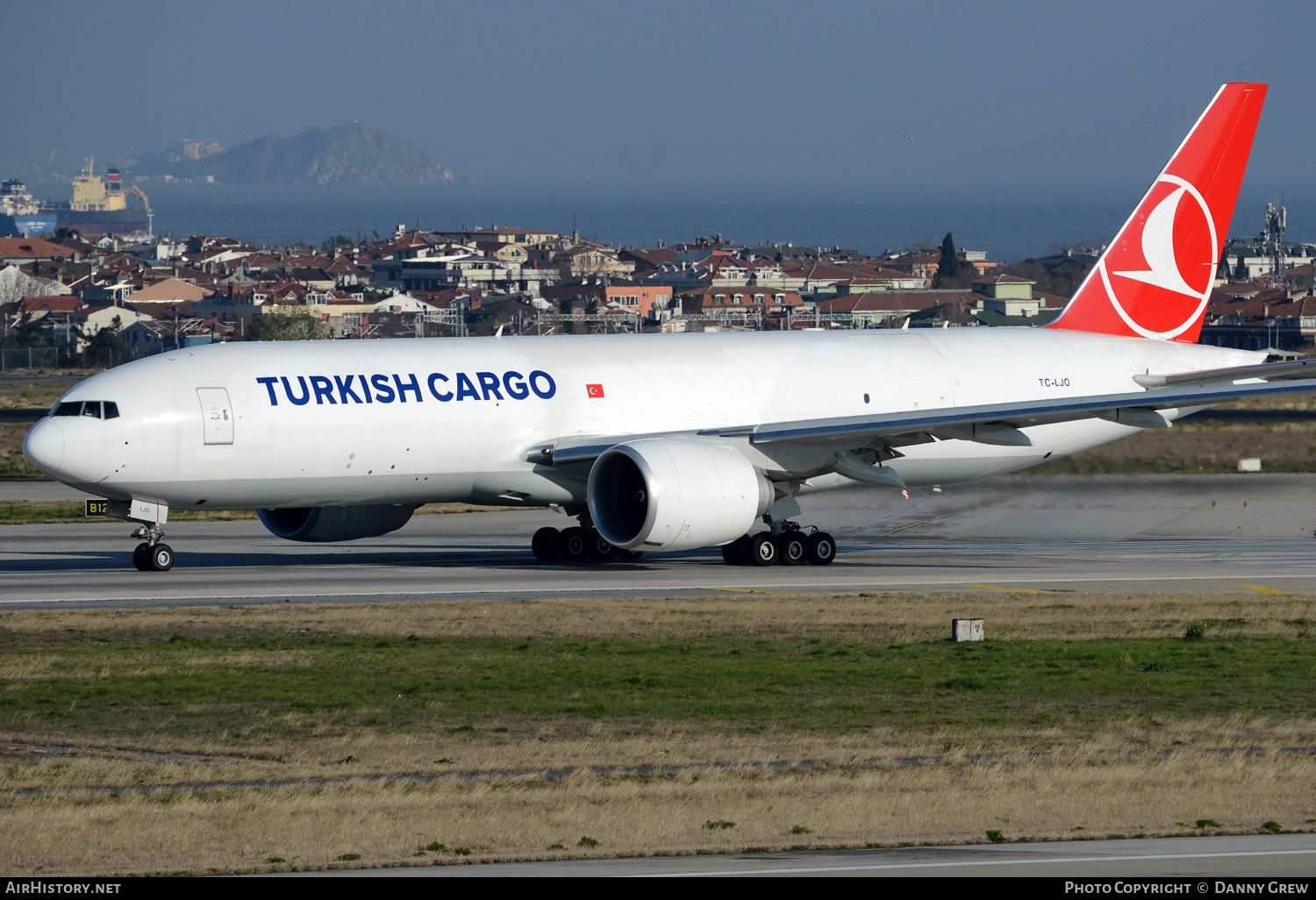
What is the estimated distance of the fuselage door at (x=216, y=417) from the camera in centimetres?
3031

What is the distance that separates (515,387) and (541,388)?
560mm

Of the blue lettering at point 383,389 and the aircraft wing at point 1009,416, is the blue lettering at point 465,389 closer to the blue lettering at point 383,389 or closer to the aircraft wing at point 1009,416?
the blue lettering at point 383,389

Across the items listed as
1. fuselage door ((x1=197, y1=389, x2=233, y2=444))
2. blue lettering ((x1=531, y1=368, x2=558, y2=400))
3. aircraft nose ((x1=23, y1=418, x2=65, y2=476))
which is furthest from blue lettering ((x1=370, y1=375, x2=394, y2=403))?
aircraft nose ((x1=23, y1=418, x2=65, y2=476))

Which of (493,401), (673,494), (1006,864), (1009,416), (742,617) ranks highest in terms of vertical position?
Result: (493,401)

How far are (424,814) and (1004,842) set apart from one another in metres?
4.98

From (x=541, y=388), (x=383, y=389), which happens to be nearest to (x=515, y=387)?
(x=541, y=388)

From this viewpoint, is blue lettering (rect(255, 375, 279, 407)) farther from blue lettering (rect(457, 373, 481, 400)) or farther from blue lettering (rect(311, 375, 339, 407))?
blue lettering (rect(457, 373, 481, 400))

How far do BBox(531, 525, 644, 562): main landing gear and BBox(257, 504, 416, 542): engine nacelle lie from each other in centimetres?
298

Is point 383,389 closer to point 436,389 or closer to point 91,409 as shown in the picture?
point 436,389

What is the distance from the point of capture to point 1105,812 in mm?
14352

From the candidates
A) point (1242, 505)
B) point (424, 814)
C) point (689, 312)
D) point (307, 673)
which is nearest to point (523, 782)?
point (424, 814)

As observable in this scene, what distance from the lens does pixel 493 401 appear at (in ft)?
107

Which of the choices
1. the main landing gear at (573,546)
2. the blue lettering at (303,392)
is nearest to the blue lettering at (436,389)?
the blue lettering at (303,392)
